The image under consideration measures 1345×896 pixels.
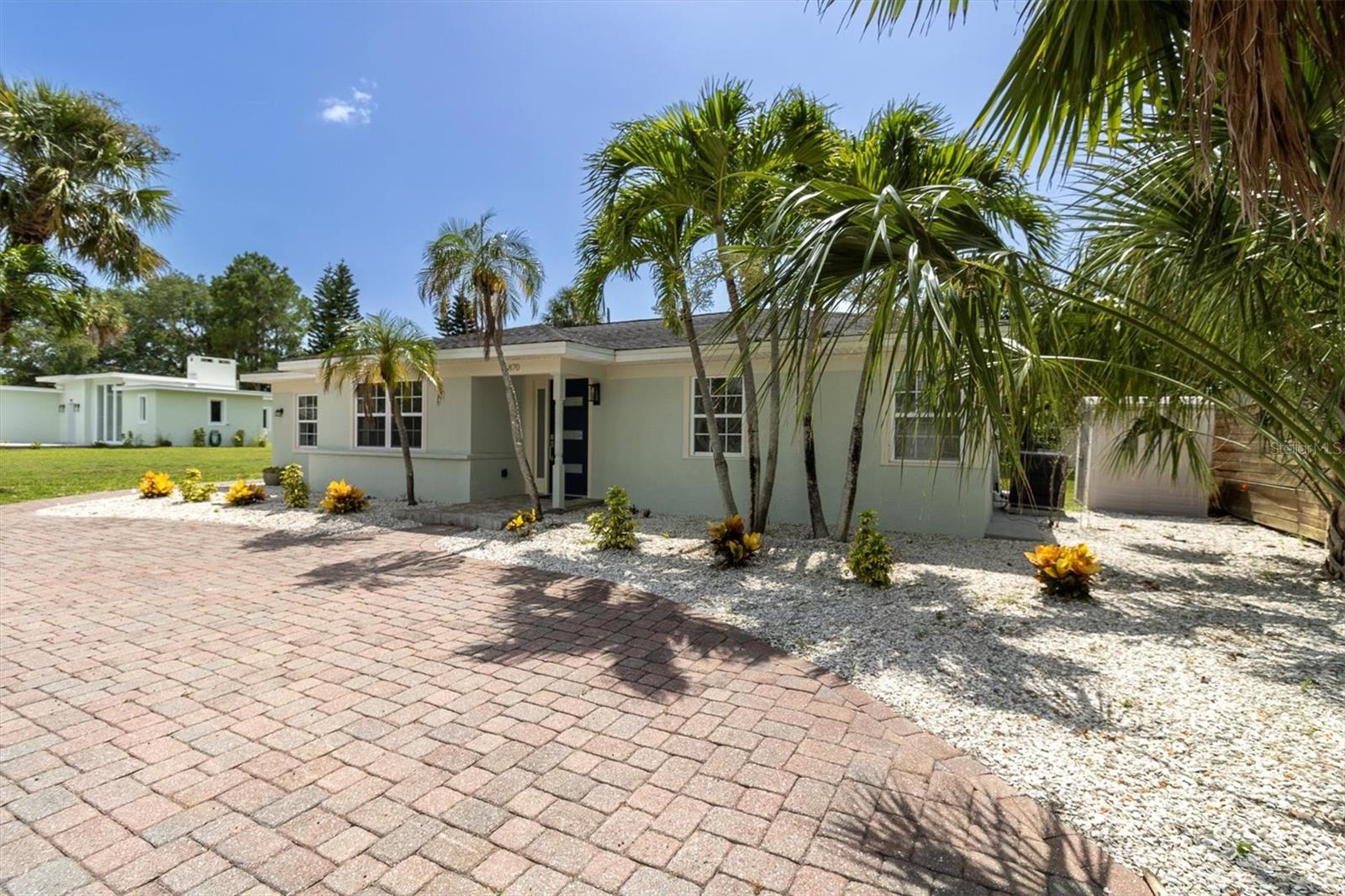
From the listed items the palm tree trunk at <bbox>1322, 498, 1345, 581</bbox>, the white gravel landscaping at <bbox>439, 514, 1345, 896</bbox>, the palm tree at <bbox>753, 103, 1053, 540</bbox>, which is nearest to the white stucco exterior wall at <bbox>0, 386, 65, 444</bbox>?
the white gravel landscaping at <bbox>439, 514, 1345, 896</bbox>

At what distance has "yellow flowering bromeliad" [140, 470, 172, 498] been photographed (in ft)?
42.5

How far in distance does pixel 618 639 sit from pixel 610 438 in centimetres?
680

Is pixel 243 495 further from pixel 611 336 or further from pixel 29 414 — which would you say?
pixel 29 414

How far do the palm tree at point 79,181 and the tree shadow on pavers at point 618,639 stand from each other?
14.2 m

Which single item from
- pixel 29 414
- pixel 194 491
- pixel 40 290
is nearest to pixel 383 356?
pixel 194 491

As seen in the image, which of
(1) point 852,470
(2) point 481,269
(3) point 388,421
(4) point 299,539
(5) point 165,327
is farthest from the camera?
(5) point 165,327

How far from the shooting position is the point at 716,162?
6.68 metres

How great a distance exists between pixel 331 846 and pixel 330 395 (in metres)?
13.1

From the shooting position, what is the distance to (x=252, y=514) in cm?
1099

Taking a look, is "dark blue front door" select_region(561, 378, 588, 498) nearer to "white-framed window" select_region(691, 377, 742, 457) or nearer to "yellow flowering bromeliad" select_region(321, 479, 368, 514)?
"white-framed window" select_region(691, 377, 742, 457)

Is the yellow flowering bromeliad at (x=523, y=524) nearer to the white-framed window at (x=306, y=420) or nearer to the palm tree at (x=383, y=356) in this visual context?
the palm tree at (x=383, y=356)

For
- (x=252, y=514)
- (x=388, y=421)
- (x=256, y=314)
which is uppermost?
(x=256, y=314)

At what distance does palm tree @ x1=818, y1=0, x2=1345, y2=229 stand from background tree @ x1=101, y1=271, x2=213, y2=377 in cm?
5817

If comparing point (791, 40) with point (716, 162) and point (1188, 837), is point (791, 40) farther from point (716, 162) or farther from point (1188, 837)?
point (1188, 837)
